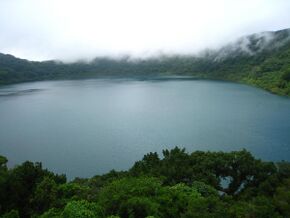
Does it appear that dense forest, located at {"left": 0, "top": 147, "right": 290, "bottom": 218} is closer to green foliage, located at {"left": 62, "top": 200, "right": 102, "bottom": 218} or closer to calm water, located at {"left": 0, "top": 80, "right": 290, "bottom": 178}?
green foliage, located at {"left": 62, "top": 200, "right": 102, "bottom": 218}

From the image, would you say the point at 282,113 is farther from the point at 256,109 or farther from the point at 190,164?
the point at 190,164

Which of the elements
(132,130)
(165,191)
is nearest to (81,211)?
Answer: (165,191)

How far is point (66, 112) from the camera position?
8550 cm

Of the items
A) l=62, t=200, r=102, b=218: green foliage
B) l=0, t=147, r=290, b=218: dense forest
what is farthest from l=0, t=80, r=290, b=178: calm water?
l=62, t=200, r=102, b=218: green foliage

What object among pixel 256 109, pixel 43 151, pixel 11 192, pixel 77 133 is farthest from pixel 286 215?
pixel 256 109

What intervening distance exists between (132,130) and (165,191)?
40617 millimetres

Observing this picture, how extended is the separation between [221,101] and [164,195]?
75.4 m

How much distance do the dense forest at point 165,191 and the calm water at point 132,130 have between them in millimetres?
13005

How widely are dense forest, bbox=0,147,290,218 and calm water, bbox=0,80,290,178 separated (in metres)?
13.0

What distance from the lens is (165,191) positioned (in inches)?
824

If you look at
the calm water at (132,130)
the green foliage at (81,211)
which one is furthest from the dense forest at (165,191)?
the calm water at (132,130)

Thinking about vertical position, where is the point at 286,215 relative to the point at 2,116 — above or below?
above

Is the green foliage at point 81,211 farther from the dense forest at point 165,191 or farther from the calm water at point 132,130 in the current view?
the calm water at point 132,130

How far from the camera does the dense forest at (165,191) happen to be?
18.0 metres
